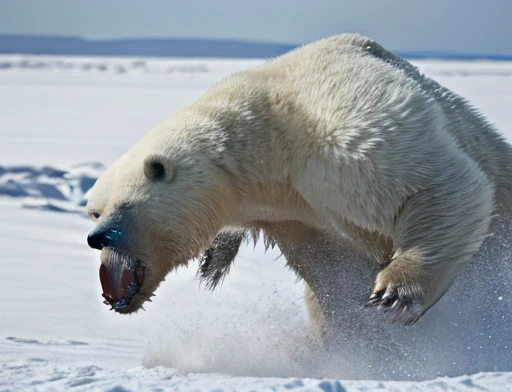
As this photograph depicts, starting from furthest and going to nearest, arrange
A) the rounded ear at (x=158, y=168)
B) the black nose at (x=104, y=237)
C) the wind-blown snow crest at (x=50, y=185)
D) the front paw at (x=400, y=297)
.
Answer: the wind-blown snow crest at (x=50, y=185) < the rounded ear at (x=158, y=168) < the black nose at (x=104, y=237) < the front paw at (x=400, y=297)

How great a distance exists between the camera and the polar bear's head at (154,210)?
130 inches

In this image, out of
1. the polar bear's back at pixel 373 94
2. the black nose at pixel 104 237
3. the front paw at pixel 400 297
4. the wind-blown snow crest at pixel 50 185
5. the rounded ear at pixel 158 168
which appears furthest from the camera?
the wind-blown snow crest at pixel 50 185

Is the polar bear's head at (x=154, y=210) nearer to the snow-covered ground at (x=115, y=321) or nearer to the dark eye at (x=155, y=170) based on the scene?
the dark eye at (x=155, y=170)

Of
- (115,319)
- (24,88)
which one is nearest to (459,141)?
(115,319)

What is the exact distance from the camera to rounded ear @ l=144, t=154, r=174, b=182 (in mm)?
3352

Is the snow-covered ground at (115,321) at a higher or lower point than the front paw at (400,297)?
lower

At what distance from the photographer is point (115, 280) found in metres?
3.31

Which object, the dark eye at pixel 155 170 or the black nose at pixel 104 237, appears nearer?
the black nose at pixel 104 237

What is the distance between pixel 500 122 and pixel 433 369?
9.88m

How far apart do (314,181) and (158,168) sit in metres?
0.66

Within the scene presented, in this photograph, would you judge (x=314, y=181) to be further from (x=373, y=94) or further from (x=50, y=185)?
(x=50, y=185)

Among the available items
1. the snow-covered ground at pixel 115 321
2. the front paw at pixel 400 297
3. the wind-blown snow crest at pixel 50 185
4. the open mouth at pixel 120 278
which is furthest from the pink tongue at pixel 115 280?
the wind-blown snow crest at pixel 50 185

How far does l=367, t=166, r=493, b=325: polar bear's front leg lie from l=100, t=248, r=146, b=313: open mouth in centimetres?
95

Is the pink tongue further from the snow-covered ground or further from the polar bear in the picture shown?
the snow-covered ground
